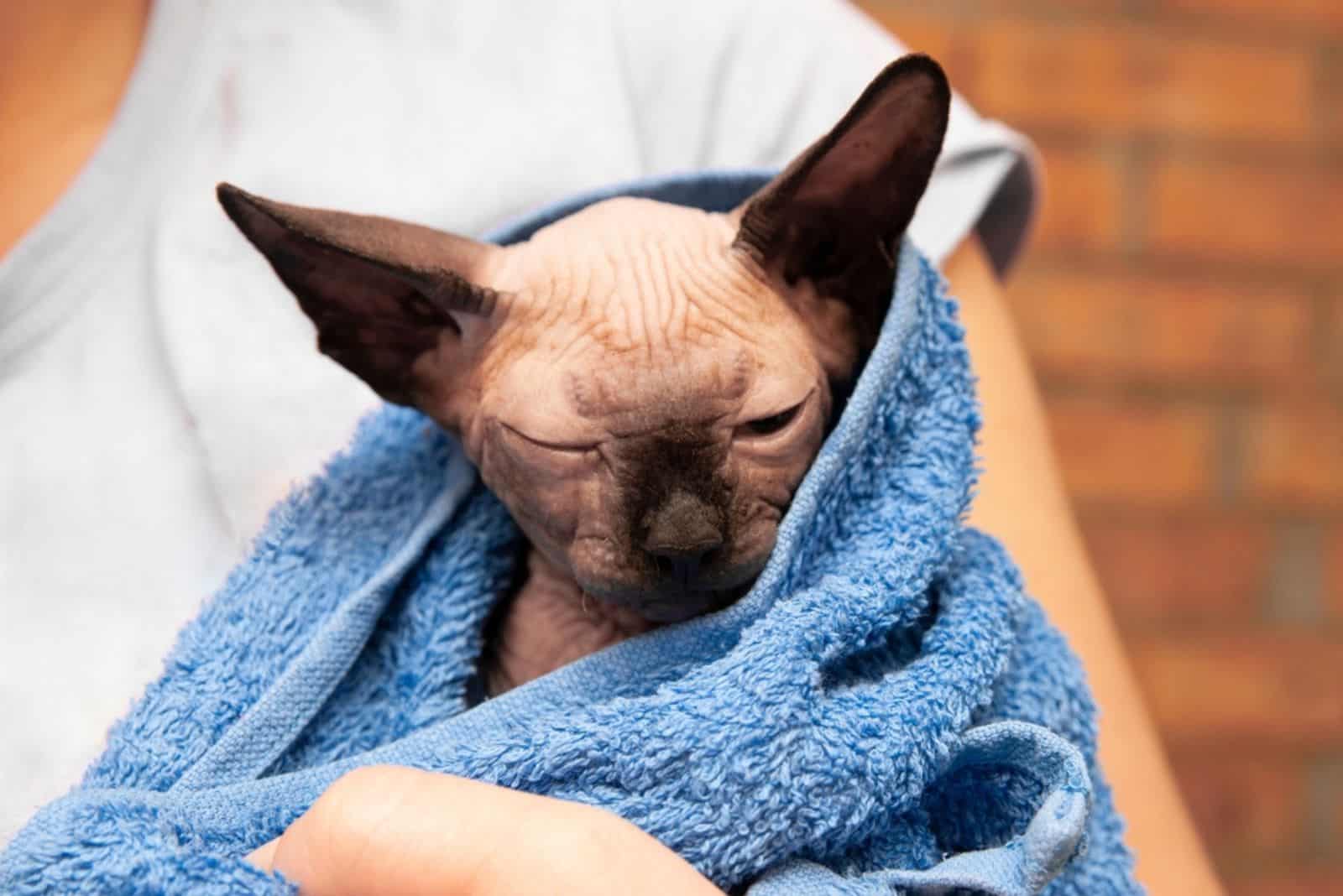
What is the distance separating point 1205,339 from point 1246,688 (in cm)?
43

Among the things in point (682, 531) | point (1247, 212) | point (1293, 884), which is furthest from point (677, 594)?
point (1293, 884)

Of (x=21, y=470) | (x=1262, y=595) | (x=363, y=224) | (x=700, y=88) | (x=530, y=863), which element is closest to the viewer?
(x=530, y=863)

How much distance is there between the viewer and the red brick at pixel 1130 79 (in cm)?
157

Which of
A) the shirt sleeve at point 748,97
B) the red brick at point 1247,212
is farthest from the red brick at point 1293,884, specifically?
the shirt sleeve at point 748,97

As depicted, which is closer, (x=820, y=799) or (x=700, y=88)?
(x=820, y=799)

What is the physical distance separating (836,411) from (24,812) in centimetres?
46

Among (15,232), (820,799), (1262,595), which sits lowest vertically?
(1262,595)

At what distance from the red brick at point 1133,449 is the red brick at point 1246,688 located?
187 millimetres

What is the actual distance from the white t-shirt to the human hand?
23 centimetres

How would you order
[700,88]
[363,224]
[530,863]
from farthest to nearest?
[700,88], [363,224], [530,863]

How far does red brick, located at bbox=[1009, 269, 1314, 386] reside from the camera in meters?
1.59

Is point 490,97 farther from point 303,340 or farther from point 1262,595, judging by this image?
point 1262,595

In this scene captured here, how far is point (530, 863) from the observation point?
526 mm

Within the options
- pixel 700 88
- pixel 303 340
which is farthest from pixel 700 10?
pixel 303 340
